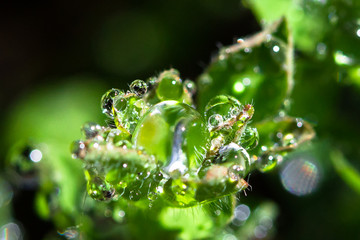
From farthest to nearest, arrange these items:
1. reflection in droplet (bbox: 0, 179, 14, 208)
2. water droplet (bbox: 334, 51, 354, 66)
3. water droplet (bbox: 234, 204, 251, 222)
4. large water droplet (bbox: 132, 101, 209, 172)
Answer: reflection in droplet (bbox: 0, 179, 14, 208) → water droplet (bbox: 234, 204, 251, 222) → water droplet (bbox: 334, 51, 354, 66) → large water droplet (bbox: 132, 101, 209, 172)

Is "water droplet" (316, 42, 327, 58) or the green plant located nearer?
the green plant

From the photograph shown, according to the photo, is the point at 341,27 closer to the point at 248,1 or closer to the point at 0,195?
the point at 248,1

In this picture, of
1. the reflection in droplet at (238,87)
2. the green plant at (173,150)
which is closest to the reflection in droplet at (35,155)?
the green plant at (173,150)

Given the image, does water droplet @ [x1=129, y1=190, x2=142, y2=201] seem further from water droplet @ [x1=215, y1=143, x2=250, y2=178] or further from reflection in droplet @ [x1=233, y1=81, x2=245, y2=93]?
reflection in droplet @ [x1=233, y1=81, x2=245, y2=93]

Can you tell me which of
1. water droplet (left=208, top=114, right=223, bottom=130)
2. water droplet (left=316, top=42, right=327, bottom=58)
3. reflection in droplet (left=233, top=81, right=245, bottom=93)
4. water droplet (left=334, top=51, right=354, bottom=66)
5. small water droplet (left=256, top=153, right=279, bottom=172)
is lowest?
small water droplet (left=256, top=153, right=279, bottom=172)

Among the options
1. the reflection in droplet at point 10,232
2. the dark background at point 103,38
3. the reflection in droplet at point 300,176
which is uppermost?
the dark background at point 103,38

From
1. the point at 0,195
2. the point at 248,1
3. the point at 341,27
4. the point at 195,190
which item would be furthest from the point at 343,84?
the point at 0,195

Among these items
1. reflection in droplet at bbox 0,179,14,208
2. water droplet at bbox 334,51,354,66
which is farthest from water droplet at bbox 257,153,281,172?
reflection in droplet at bbox 0,179,14,208

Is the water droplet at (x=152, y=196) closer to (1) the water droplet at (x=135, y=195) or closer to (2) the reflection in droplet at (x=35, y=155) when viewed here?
(1) the water droplet at (x=135, y=195)
